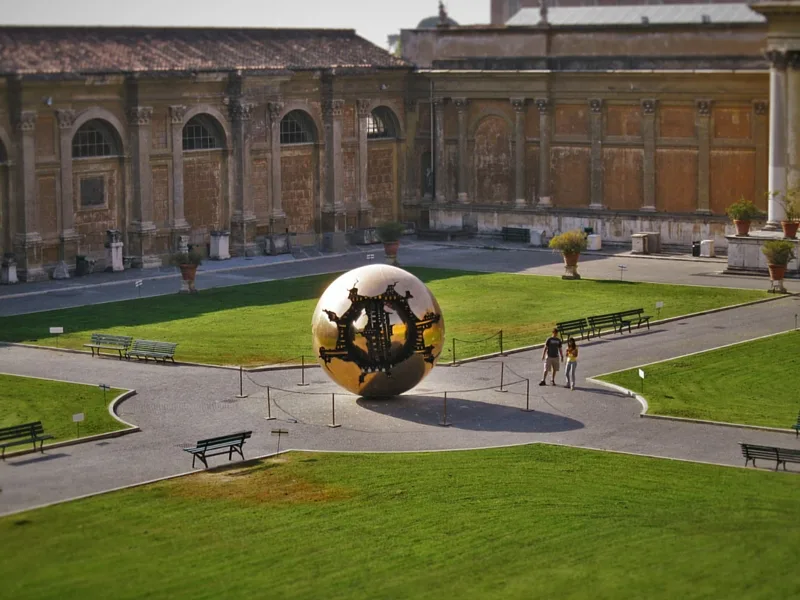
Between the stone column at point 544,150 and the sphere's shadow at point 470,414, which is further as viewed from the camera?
the stone column at point 544,150

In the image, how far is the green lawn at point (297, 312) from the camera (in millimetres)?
51938

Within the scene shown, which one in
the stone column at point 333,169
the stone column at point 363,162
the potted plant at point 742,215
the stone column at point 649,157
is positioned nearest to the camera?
the potted plant at point 742,215

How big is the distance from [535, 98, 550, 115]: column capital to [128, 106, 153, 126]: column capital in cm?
1895

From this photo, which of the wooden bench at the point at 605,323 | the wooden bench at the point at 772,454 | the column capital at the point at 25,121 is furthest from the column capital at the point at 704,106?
the wooden bench at the point at 772,454

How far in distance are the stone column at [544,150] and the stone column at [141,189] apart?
19.0 meters

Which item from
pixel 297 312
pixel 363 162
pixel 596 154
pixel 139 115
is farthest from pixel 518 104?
pixel 297 312

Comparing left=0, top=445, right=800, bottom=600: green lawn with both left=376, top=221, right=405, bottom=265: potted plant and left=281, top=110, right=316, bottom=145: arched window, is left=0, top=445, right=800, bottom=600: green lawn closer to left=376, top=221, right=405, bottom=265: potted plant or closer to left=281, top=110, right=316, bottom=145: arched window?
left=376, top=221, right=405, bottom=265: potted plant

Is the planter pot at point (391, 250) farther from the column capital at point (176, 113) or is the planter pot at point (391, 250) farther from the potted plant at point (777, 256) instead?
the potted plant at point (777, 256)

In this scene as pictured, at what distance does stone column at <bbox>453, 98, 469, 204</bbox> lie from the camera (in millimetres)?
82562

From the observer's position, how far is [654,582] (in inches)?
1126

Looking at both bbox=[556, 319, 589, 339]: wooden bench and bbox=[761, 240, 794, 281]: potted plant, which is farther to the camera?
bbox=[761, 240, 794, 281]: potted plant

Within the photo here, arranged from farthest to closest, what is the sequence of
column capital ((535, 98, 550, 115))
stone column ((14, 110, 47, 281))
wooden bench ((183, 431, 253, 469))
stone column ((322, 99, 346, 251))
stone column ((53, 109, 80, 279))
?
column capital ((535, 98, 550, 115)) → stone column ((322, 99, 346, 251)) → stone column ((53, 109, 80, 279)) → stone column ((14, 110, 47, 281)) → wooden bench ((183, 431, 253, 469))

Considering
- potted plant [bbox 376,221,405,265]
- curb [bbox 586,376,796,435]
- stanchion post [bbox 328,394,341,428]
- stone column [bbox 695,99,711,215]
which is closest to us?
curb [bbox 586,376,796,435]

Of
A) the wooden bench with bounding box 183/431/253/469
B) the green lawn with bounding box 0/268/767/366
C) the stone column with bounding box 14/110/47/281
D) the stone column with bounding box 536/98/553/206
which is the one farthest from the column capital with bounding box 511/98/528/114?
the wooden bench with bounding box 183/431/253/469
